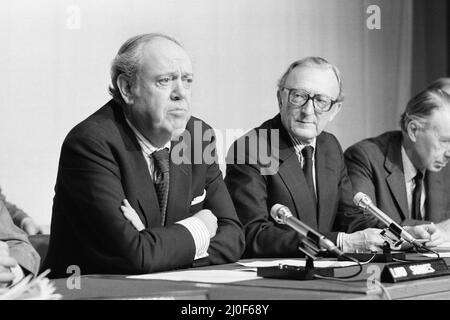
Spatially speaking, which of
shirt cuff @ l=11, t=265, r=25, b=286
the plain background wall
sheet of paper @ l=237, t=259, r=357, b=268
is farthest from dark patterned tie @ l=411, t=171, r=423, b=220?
shirt cuff @ l=11, t=265, r=25, b=286

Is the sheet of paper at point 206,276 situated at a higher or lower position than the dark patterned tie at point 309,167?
lower

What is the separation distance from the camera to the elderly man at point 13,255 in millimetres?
2408

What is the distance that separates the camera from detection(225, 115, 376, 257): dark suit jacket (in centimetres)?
345

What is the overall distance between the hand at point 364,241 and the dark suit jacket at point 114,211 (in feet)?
1.68

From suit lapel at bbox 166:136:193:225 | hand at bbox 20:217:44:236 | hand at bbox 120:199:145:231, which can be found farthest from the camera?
hand at bbox 20:217:44:236

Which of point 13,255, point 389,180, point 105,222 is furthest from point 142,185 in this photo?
point 389,180

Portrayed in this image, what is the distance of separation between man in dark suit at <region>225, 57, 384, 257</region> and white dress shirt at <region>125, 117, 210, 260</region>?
570 mm

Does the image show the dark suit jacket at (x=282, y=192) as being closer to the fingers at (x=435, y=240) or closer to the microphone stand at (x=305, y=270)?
the fingers at (x=435, y=240)

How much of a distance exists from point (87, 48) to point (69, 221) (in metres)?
2.15

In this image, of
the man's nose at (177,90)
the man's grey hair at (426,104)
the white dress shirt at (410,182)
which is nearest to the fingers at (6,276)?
the man's nose at (177,90)

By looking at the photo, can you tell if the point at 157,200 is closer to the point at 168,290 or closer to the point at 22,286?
the point at 168,290

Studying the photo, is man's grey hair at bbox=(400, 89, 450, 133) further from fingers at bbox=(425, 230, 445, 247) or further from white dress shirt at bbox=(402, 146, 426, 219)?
fingers at bbox=(425, 230, 445, 247)

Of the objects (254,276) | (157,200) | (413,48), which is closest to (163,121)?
(157,200)

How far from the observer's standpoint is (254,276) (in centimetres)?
252
